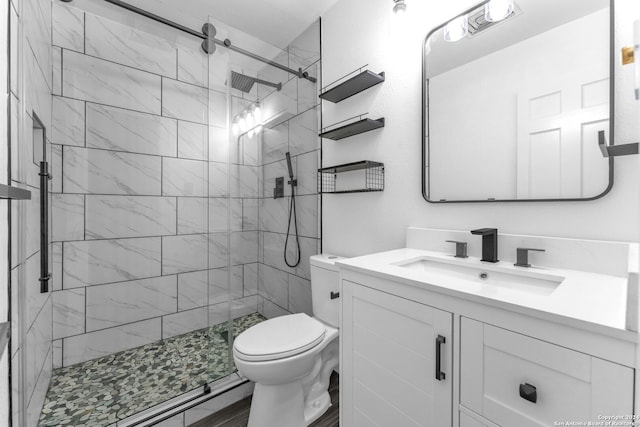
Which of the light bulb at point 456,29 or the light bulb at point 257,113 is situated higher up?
the light bulb at point 456,29

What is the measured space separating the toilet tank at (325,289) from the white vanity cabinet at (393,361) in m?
0.44

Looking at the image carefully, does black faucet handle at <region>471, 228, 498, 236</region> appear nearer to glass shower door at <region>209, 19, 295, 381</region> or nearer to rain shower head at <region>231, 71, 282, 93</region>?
glass shower door at <region>209, 19, 295, 381</region>

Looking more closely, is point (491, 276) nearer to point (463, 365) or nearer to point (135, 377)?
point (463, 365)

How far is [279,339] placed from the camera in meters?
1.37

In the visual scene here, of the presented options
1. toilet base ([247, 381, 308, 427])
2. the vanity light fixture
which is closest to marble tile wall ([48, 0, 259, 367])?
toilet base ([247, 381, 308, 427])

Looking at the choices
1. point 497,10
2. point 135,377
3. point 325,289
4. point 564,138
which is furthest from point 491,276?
point 135,377

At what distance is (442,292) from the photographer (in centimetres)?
80

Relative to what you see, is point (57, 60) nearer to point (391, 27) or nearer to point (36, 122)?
point (36, 122)

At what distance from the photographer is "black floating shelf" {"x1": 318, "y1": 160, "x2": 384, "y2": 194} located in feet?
5.21

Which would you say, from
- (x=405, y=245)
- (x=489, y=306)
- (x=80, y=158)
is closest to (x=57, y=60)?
(x=80, y=158)

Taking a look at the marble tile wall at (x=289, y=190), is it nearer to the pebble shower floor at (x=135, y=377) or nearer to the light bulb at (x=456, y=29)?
the pebble shower floor at (x=135, y=377)

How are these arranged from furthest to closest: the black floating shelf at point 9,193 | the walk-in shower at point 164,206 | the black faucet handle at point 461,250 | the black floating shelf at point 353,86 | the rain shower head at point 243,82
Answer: the rain shower head at point 243,82 → the walk-in shower at point 164,206 → the black floating shelf at point 353,86 → the black faucet handle at point 461,250 → the black floating shelf at point 9,193

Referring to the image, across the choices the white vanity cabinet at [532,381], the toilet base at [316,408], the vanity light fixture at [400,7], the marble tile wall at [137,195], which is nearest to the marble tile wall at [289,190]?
the marble tile wall at [137,195]

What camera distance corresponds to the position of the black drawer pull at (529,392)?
0.63 m
